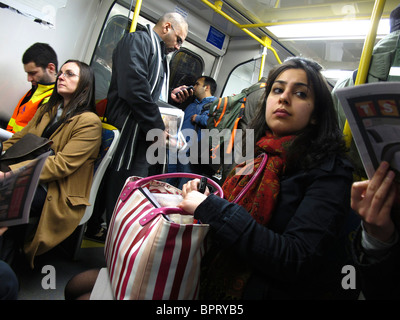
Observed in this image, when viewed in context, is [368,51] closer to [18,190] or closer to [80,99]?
[18,190]

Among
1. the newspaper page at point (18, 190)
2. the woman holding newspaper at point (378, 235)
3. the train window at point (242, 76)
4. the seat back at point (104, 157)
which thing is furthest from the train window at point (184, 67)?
the woman holding newspaper at point (378, 235)

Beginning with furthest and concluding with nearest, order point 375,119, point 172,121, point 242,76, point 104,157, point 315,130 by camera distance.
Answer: point 242,76 < point 172,121 < point 104,157 < point 315,130 < point 375,119

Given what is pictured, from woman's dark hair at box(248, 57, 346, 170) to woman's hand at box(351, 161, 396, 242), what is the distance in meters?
0.22

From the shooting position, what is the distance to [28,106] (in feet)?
9.49

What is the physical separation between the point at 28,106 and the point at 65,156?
129 cm

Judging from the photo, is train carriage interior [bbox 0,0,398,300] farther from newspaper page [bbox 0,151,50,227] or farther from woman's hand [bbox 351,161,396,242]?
woman's hand [bbox 351,161,396,242]

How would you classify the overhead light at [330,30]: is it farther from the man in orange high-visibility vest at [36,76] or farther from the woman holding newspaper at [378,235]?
the woman holding newspaper at [378,235]

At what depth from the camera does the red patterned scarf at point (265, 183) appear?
1001mm

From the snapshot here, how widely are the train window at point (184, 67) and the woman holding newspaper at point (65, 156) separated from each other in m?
2.31

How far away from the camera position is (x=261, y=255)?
2.83ft

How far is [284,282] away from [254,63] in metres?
4.63

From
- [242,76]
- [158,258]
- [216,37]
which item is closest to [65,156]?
[158,258]
